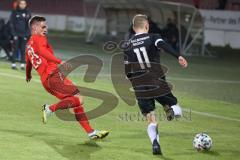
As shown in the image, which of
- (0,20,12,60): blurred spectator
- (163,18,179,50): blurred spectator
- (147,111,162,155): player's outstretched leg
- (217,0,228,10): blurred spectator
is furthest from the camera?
(217,0,228,10): blurred spectator

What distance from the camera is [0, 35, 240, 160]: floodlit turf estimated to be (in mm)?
9367

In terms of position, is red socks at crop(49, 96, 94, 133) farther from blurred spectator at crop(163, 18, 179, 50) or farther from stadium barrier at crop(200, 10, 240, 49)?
stadium barrier at crop(200, 10, 240, 49)

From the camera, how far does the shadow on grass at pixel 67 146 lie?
9.13 meters

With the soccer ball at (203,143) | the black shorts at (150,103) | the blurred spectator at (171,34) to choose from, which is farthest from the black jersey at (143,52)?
the blurred spectator at (171,34)

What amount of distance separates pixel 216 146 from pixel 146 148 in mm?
1221

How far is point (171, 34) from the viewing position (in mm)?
30062

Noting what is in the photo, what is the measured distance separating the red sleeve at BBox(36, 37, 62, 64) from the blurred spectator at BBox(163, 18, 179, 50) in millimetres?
19961

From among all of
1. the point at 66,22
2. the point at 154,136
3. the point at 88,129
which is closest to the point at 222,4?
the point at 66,22

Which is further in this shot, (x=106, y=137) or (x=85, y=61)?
(x=85, y=61)

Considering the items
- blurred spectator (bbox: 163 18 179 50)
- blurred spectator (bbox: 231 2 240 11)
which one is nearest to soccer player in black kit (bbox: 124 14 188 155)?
blurred spectator (bbox: 163 18 179 50)

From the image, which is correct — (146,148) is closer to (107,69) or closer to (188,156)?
(188,156)

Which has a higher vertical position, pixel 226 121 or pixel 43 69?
pixel 43 69

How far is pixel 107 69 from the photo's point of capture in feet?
74.1

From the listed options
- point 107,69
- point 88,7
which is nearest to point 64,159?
point 107,69
